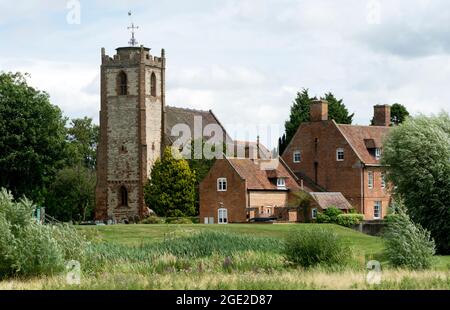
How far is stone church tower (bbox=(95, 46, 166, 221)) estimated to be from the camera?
10094 cm

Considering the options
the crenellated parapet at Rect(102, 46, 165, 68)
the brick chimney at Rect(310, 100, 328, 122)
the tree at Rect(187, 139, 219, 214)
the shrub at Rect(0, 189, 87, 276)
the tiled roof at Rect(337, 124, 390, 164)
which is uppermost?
the crenellated parapet at Rect(102, 46, 165, 68)

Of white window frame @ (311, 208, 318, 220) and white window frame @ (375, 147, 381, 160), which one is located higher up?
white window frame @ (375, 147, 381, 160)

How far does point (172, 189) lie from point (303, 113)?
24173 millimetres

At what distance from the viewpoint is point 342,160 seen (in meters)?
87.3

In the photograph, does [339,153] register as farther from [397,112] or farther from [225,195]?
[397,112]

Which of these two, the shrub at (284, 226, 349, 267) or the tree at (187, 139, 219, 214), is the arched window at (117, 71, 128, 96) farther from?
the shrub at (284, 226, 349, 267)

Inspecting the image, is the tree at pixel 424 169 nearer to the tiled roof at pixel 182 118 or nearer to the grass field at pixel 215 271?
the grass field at pixel 215 271

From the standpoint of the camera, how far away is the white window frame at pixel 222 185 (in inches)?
3253

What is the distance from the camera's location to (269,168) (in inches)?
3339

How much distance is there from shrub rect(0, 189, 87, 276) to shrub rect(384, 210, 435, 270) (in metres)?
11.9

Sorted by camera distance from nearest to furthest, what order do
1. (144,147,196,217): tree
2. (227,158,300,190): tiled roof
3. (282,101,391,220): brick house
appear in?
1. (227,158,300,190): tiled roof
2. (282,101,391,220): brick house
3. (144,147,196,217): tree

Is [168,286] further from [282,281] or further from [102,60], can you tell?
[102,60]

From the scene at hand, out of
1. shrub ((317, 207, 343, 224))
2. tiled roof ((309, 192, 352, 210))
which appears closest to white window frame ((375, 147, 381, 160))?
tiled roof ((309, 192, 352, 210))
